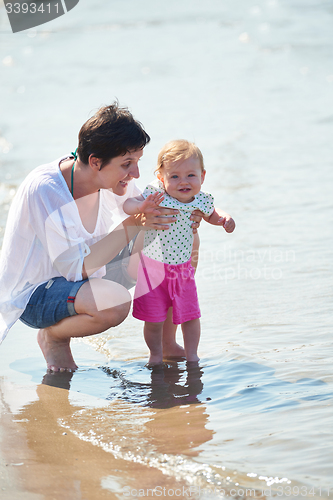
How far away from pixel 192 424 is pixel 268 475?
→ 18.8 inches

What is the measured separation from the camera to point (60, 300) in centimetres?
293

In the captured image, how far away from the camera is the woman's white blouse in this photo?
2.88 m

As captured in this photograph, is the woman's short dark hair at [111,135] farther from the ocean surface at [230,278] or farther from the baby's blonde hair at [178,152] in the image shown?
the ocean surface at [230,278]

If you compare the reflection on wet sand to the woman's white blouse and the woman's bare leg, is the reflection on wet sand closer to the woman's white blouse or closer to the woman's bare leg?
the woman's bare leg

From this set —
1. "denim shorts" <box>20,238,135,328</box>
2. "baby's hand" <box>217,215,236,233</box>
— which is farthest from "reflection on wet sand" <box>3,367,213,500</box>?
"baby's hand" <box>217,215,236,233</box>

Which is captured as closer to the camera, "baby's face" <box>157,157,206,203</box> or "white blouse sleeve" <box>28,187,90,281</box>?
"white blouse sleeve" <box>28,187,90,281</box>

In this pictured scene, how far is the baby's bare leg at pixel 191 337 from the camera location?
10.2ft

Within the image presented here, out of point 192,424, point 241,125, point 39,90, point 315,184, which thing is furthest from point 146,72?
point 192,424

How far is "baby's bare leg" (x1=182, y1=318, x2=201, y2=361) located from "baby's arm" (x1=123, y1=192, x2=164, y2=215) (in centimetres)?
63

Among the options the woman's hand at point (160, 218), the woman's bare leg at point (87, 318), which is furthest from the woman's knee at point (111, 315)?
the woman's hand at point (160, 218)

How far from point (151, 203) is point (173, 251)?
301mm

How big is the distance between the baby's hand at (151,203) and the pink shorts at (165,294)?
11.3 inches

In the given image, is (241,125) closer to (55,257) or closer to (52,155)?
(52,155)

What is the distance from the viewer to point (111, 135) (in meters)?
2.87
